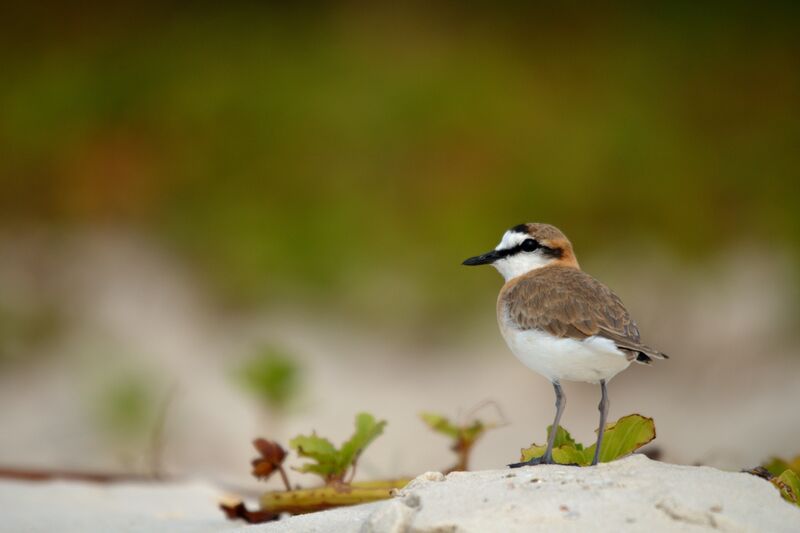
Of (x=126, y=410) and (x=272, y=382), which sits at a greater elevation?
(x=272, y=382)

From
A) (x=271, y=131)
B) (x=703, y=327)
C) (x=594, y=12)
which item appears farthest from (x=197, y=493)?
(x=594, y=12)

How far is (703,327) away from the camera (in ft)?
21.0

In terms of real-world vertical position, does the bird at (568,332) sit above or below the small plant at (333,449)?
above

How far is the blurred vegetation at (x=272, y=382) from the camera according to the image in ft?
15.6

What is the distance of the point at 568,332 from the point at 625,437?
31 centimetres

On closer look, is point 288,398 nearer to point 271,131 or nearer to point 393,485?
point 393,485

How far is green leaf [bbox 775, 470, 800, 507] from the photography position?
267cm

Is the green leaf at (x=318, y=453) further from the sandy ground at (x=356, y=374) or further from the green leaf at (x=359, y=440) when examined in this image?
the sandy ground at (x=356, y=374)

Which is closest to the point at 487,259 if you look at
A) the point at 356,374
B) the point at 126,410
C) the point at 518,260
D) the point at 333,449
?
the point at 518,260

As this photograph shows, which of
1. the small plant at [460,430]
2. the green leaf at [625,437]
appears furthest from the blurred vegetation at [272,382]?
the green leaf at [625,437]

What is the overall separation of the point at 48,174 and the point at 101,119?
0.53 m

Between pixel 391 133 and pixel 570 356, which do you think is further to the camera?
pixel 391 133

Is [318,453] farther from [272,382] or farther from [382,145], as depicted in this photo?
[382,145]

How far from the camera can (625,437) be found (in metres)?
2.91
